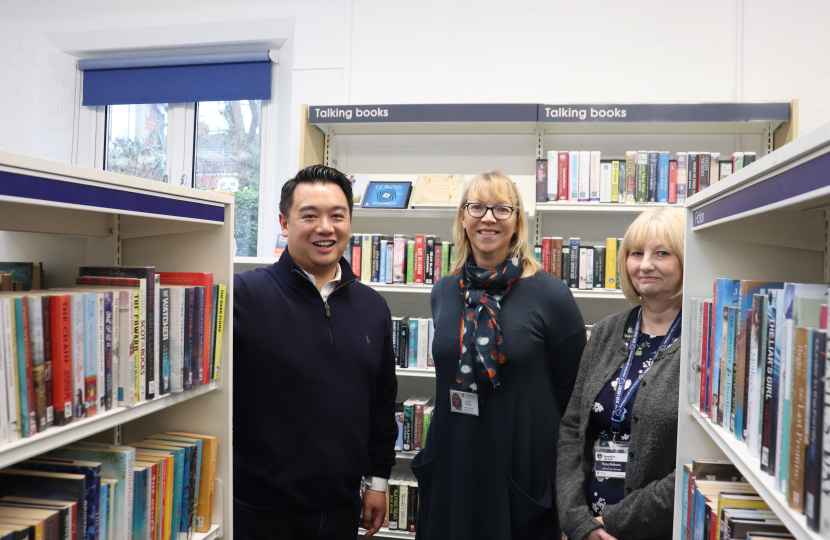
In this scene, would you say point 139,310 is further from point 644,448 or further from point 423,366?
point 423,366

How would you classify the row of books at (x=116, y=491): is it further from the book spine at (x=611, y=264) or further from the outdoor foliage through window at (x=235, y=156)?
the outdoor foliage through window at (x=235, y=156)

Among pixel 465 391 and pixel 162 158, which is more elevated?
pixel 162 158

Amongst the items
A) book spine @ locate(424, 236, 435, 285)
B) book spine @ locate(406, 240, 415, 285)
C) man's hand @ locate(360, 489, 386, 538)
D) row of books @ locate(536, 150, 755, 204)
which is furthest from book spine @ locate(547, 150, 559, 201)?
man's hand @ locate(360, 489, 386, 538)

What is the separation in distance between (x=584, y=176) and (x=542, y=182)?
0.70 feet

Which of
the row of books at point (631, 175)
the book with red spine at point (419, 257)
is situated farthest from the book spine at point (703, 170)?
the book with red spine at point (419, 257)

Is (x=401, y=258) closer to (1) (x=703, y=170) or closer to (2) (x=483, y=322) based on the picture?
(2) (x=483, y=322)

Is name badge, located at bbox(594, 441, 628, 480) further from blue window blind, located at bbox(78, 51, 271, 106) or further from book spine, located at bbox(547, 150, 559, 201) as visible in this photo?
blue window blind, located at bbox(78, 51, 271, 106)

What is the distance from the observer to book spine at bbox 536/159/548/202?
283cm

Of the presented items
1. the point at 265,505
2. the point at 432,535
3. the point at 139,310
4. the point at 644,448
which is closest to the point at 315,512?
the point at 265,505

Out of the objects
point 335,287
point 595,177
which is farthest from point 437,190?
A: point 335,287

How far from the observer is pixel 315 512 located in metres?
1.52

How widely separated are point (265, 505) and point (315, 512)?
0.14 metres

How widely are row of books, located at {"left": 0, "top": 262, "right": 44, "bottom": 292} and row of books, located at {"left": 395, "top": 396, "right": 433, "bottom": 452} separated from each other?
6.14 feet

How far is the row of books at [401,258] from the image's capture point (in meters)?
2.88
